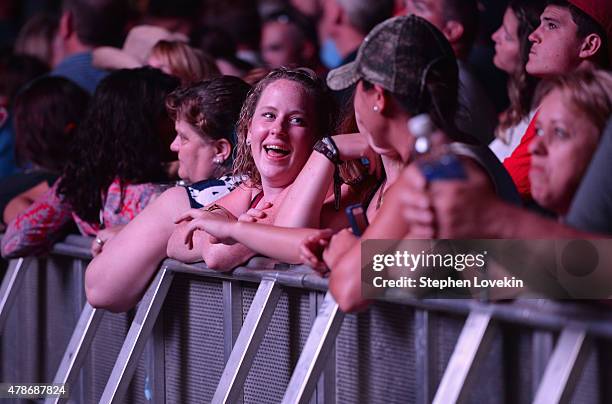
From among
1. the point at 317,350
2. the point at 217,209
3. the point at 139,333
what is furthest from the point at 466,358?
the point at 139,333

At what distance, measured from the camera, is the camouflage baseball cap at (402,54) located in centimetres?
236

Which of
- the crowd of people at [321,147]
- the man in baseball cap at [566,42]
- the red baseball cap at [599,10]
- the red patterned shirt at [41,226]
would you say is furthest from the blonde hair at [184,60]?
the red baseball cap at [599,10]

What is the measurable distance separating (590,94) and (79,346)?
221cm

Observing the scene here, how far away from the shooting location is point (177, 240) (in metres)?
3.29

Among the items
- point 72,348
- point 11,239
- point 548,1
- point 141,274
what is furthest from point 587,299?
point 11,239

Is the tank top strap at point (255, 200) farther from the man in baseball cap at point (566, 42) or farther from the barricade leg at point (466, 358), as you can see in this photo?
the barricade leg at point (466, 358)

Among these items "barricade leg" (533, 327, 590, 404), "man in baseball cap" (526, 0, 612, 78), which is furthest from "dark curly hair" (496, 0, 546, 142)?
"barricade leg" (533, 327, 590, 404)

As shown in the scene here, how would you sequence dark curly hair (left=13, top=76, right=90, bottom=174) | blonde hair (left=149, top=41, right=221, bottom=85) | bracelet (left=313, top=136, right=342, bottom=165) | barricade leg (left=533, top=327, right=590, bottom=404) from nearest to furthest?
barricade leg (left=533, top=327, right=590, bottom=404)
bracelet (left=313, top=136, right=342, bottom=165)
blonde hair (left=149, top=41, right=221, bottom=85)
dark curly hair (left=13, top=76, right=90, bottom=174)

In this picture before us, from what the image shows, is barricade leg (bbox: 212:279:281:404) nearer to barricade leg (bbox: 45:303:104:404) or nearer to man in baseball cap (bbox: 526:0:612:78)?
barricade leg (bbox: 45:303:104:404)

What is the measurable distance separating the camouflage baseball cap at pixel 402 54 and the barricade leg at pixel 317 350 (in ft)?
1.77

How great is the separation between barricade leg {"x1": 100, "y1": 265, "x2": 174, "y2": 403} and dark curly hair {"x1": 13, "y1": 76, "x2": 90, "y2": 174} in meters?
1.50

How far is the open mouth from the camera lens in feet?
10.2

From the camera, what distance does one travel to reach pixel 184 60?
181 inches

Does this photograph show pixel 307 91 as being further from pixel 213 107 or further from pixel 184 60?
pixel 184 60
